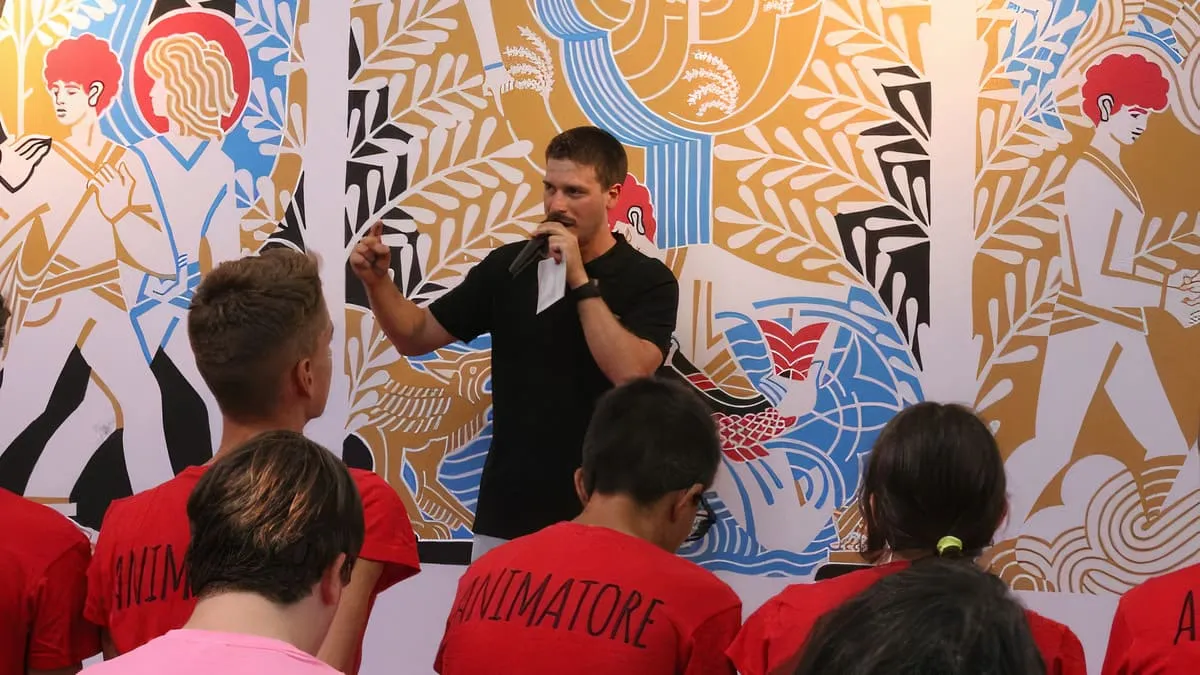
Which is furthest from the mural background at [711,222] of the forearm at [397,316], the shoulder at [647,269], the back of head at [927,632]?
the back of head at [927,632]

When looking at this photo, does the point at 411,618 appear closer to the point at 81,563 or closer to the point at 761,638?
the point at 81,563

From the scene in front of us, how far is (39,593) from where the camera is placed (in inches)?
74.6

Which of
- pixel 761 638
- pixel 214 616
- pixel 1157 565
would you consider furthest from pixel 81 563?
pixel 1157 565

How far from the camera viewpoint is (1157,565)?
9.77 feet

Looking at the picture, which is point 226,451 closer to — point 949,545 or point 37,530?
point 37,530

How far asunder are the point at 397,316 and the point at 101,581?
1306 millimetres

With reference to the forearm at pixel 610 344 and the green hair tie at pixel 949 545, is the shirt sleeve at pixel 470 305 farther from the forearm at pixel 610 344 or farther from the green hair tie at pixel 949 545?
the green hair tie at pixel 949 545

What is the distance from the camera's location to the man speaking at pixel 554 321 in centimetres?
298

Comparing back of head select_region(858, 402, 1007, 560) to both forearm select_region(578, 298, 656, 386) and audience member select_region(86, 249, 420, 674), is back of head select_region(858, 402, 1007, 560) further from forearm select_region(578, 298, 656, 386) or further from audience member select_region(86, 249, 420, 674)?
forearm select_region(578, 298, 656, 386)

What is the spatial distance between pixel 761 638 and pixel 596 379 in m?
1.30

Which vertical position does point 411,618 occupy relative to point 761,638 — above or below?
below

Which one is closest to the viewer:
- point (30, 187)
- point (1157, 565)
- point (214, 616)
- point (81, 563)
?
point (214, 616)

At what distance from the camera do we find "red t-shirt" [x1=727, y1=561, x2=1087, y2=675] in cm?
172

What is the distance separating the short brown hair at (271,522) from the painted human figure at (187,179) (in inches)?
87.5
